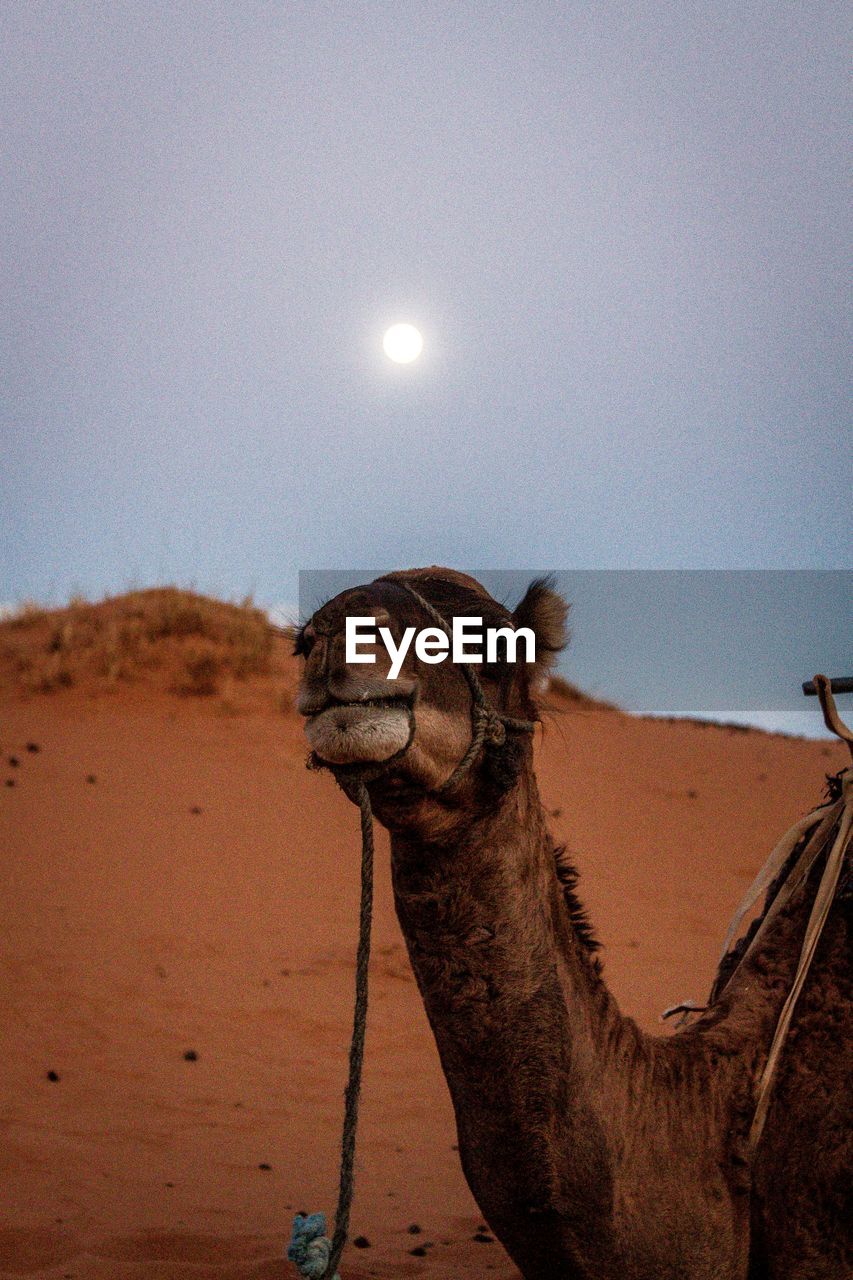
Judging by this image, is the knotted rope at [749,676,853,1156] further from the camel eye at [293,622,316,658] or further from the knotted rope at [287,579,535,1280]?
the camel eye at [293,622,316,658]

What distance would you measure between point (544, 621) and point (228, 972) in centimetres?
738

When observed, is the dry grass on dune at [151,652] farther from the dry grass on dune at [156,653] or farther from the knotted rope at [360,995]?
the knotted rope at [360,995]

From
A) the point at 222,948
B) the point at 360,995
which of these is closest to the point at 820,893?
the point at 360,995

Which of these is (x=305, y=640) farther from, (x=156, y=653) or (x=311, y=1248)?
(x=156, y=653)

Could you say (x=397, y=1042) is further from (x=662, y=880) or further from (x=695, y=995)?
(x=662, y=880)

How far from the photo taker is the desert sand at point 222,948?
5695mm

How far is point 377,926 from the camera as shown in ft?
36.2

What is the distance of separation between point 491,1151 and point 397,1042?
649cm

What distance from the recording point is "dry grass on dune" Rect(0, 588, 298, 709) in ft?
51.8

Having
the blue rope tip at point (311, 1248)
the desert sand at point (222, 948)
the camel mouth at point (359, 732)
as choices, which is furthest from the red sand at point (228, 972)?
the blue rope tip at point (311, 1248)

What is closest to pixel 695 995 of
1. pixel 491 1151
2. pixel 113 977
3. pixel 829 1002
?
pixel 113 977

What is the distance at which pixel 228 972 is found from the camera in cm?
948

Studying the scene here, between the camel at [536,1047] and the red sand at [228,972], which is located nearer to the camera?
the camel at [536,1047]

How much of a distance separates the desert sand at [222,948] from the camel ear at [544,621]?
21 centimetres
